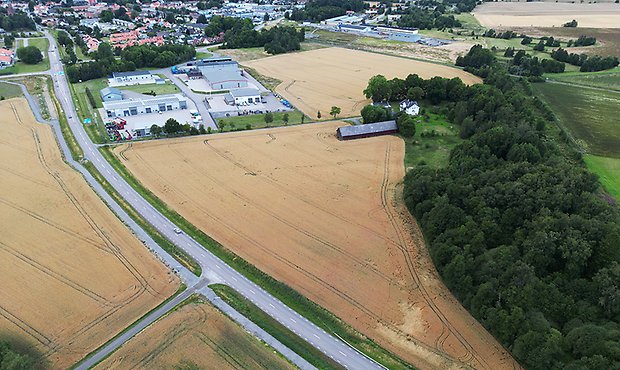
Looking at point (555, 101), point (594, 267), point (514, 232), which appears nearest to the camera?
point (594, 267)

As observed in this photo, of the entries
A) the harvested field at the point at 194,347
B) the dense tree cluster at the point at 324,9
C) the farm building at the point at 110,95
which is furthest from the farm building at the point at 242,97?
the dense tree cluster at the point at 324,9

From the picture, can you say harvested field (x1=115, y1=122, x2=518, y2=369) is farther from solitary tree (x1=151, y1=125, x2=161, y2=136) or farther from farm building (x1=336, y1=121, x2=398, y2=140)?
solitary tree (x1=151, y1=125, x2=161, y2=136)

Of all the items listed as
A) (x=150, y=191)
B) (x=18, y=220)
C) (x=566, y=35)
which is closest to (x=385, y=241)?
(x=150, y=191)

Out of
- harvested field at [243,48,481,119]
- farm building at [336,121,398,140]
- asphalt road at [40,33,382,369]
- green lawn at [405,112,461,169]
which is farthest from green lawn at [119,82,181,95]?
green lawn at [405,112,461,169]

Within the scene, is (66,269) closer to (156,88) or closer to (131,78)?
(156,88)

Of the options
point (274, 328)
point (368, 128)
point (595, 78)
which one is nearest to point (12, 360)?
point (274, 328)

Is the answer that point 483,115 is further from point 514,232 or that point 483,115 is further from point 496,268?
point 496,268

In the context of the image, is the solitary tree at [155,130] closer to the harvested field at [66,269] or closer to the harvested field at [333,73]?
the harvested field at [66,269]
